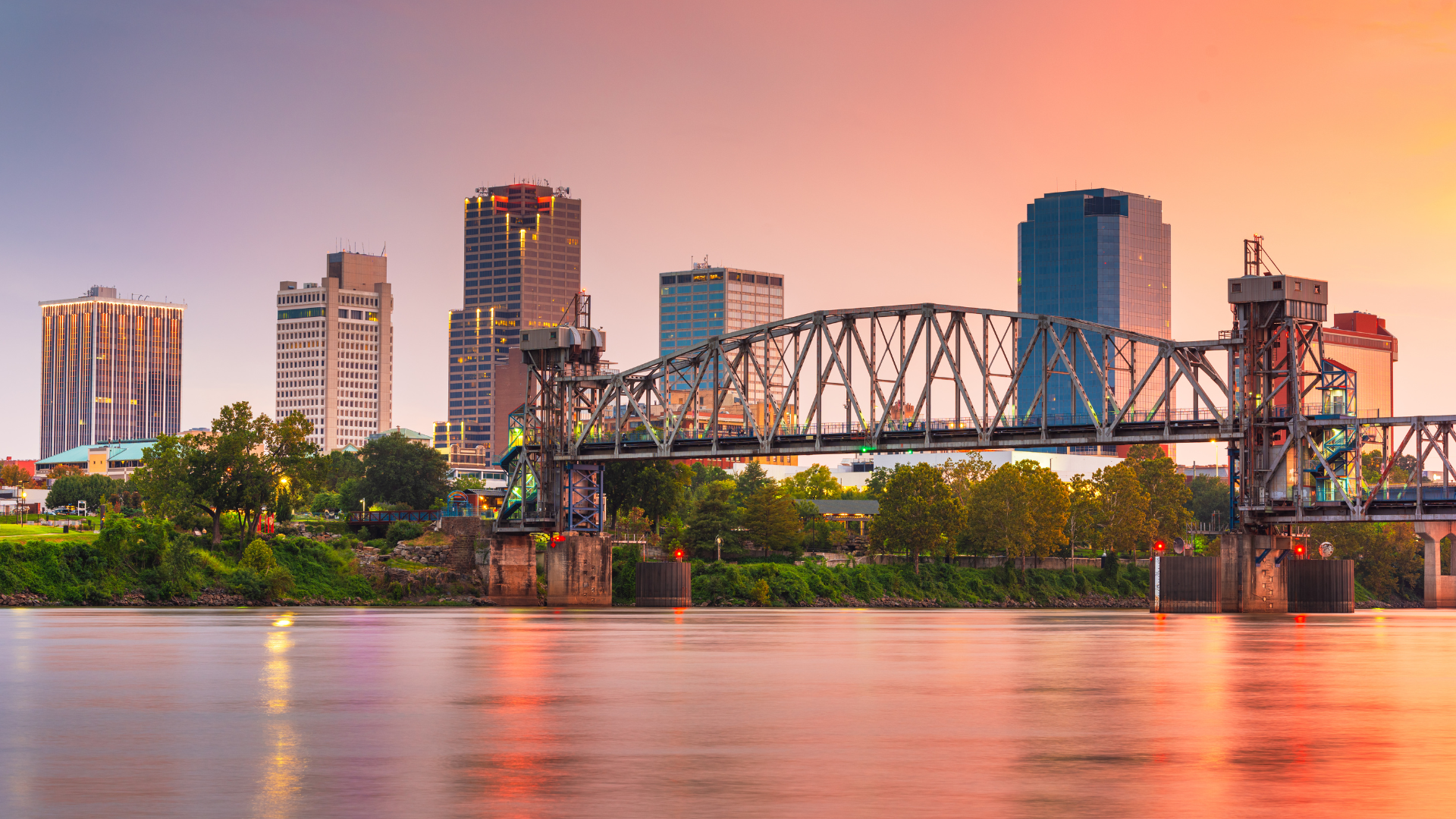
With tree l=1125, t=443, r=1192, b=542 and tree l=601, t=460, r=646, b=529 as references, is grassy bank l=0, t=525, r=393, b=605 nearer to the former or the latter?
tree l=601, t=460, r=646, b=529

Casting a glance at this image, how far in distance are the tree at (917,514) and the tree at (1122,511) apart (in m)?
21.7

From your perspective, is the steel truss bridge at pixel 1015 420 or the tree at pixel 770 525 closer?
the steel truss bridge at pixel 1015 420

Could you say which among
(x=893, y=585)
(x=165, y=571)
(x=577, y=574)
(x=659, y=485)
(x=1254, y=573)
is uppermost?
(x=659, y=485)

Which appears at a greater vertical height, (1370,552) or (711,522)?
(711,522)

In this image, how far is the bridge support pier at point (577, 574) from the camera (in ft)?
452

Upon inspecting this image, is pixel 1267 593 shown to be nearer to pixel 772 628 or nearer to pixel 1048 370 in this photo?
pixel 1048 370

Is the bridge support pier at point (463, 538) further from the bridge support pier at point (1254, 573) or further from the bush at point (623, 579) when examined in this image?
the bridge support pier at point (1254, 573)

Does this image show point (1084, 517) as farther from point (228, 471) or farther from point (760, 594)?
point (228, 471)

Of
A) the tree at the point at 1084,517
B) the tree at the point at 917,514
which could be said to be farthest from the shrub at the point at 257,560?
the tree at the point at 1084,517

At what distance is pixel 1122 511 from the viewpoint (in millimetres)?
184125

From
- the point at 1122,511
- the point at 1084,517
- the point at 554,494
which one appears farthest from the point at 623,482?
the point at 1122,511

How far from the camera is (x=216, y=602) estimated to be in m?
120

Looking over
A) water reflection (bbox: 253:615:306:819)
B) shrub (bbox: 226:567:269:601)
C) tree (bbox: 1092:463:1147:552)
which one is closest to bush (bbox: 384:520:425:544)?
shrub (bbox: 226:567:269:601)

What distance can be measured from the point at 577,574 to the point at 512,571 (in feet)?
24.1
